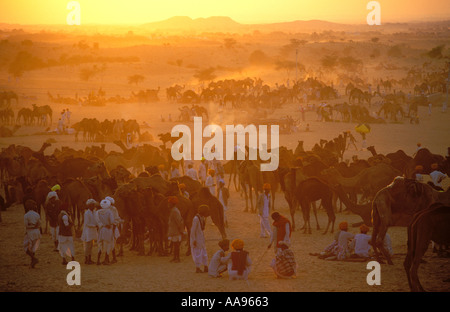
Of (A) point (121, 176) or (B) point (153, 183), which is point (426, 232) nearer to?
(B) point (153, 183)

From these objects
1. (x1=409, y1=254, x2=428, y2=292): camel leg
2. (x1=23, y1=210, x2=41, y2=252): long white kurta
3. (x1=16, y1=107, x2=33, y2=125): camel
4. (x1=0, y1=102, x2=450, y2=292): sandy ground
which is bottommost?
(x1=0, y1=102, x2=450, y2=292): sandy ground

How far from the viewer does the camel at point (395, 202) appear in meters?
12.3

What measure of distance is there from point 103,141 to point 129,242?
60.6 ft

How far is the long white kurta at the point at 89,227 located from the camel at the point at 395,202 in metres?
5.77

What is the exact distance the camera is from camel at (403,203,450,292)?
35.1ft

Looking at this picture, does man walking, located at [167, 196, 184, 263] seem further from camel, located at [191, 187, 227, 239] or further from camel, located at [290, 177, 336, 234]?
camel, located at [290, 177, 336, 234]

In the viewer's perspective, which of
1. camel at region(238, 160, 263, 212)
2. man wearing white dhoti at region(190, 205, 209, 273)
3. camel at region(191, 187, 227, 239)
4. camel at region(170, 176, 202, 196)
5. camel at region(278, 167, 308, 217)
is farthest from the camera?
camel at region(238, 160, 263, 212)

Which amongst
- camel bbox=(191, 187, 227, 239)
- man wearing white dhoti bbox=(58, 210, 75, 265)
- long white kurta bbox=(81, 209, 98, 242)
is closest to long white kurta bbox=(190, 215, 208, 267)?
camel bbox=(191, 187, 227, 239)

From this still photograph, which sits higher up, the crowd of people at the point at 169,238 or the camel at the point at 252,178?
the camel at the point at 252,178

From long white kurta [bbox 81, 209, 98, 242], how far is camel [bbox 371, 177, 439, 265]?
227 inches

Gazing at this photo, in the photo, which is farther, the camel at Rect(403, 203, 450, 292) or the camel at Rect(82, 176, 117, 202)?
the camel at Rect(82, 176, 117, 202)

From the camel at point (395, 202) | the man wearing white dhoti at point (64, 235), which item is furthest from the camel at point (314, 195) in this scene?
the man wearing white dhoti at point (64, 235)

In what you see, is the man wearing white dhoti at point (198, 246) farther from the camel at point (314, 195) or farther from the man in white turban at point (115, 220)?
the camel at point (314, 195)

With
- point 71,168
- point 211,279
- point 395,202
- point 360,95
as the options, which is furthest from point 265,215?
point 360,95
